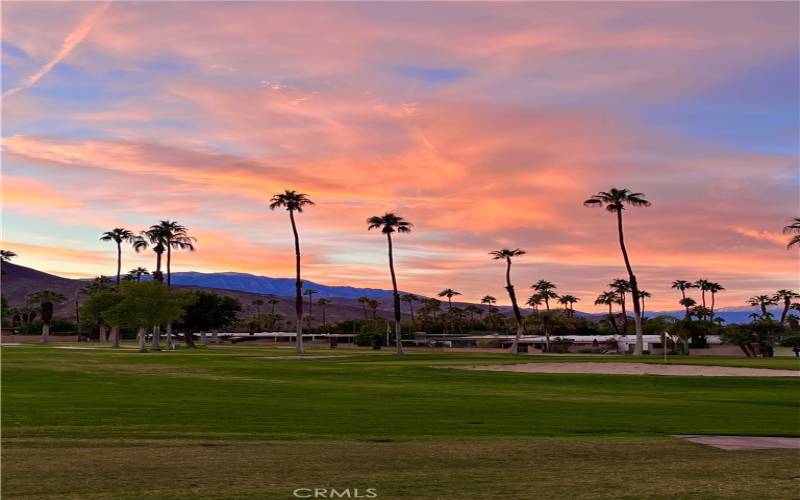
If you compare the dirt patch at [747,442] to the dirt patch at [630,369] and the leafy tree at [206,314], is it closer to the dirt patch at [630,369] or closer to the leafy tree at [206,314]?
the dirt patch at [630,369]

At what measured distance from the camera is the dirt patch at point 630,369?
197 feet

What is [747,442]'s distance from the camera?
1962 cm

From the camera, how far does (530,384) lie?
46.8 m

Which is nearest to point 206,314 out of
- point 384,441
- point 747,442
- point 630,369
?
point 630,369

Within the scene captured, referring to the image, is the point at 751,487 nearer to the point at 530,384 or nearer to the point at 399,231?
the point at 530,384

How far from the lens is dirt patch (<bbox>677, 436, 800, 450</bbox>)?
18.6 metres

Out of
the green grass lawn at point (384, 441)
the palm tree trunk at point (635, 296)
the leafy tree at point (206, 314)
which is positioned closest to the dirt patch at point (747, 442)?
the green grass lawn at point (384, 441)

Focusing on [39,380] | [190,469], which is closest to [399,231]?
[39,380]

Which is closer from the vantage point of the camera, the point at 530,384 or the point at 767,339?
the point at 530,384

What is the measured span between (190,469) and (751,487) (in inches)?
347

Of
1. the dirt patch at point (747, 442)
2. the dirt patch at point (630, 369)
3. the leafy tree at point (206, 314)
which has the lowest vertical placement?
the dirt patch at point (630, 369)

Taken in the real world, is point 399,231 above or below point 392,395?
above

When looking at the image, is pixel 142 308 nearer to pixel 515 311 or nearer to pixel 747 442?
pixel 515 311

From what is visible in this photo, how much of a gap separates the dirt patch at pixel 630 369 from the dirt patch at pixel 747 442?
128 feet
